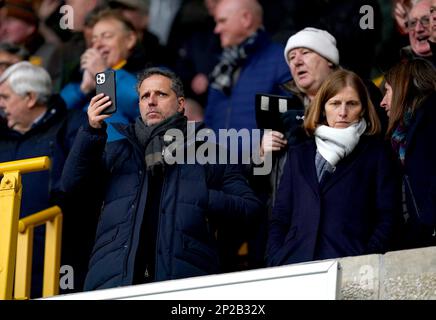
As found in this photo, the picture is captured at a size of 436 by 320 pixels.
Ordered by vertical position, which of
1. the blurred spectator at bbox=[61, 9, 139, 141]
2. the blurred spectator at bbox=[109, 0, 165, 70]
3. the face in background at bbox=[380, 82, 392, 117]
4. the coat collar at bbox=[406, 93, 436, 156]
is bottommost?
the coat collar at bbox=[406, 93, 436, 156]

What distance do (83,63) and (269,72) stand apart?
61.5 inches

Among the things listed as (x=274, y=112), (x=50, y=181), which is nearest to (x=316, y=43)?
(x=274, y=112)

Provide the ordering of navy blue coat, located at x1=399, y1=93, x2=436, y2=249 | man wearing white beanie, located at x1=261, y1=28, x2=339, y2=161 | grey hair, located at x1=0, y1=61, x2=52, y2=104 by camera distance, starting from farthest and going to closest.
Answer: grey hair, located at x1=0, y1=61, x2=52, y2=104
man wearing white beanie, located at x1=261, y1=28, x2=339, y2=161
navy blue coat, located at x1=399, y1=93, x2=436, y2=249

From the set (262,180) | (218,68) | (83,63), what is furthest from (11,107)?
(262,180)

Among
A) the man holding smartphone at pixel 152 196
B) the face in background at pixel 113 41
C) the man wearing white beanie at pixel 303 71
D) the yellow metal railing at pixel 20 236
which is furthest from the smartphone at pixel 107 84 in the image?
the face in background at pixel 113 41

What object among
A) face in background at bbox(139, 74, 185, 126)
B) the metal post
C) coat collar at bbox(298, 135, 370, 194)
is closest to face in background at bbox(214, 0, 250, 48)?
face in background at bbox(139, 74, 185, 126)

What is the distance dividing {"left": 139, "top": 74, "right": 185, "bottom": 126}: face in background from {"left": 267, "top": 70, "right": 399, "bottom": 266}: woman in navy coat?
0.75 metres

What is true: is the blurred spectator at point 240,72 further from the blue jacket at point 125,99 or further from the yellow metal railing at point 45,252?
the yellow metal railing at point 45,252

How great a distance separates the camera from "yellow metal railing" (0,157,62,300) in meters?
8.62

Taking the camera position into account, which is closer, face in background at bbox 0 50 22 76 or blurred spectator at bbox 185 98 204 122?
blurred spectator at bbox 185 98 204 122

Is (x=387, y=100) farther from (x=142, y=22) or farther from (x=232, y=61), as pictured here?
(x=142, y=22)

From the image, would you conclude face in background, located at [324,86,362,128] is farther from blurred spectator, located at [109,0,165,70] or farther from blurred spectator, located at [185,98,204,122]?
blurred spectator, located at [109,0,165,70]

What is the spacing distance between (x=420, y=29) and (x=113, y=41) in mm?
2319
